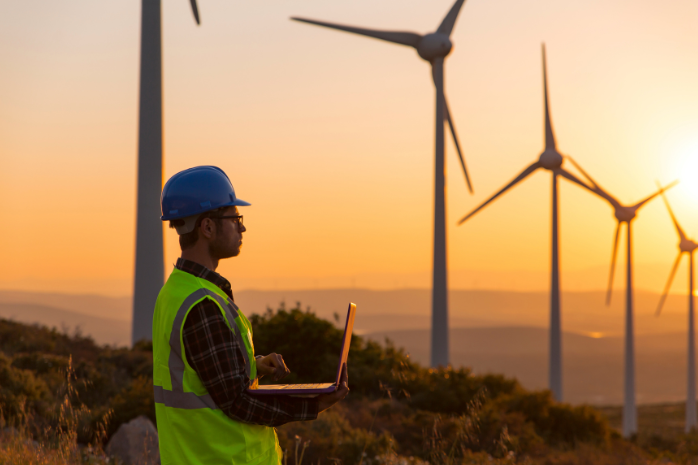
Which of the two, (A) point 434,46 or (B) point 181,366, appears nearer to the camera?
(B) point 181,366

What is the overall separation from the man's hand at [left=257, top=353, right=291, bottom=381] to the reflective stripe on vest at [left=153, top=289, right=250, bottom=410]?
0.57m

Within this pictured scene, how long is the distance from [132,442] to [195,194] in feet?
26.1

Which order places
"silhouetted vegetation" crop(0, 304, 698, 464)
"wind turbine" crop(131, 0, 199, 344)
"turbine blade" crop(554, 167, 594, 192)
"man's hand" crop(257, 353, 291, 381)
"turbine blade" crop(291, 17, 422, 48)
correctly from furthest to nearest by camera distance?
"turbine blade" crop(554, 167, 594, 192)
"turbine blade" crop(291, 17, 422, 48)
"wind turbine" crop(131, 0, 199, 344)
"silhouetted vegetation" crop(0, 304, 698, 464)
"man's hand" crop(257, 353, 291, 381)

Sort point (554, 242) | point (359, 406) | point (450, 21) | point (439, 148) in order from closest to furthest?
point (359, 406)
point (439, 148)
point (450, 21)
point (554, 242)

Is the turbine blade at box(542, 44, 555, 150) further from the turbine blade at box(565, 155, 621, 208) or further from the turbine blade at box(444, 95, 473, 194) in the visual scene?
the turbine blade at box(444, 95, 473, 194)

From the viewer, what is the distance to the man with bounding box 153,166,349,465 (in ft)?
10.8

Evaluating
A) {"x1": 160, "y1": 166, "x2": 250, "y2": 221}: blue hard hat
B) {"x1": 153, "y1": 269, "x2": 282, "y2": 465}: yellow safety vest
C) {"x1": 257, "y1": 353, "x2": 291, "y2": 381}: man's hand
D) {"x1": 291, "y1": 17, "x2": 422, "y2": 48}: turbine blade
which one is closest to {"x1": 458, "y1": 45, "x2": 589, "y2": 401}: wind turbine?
{"x1": 291, "y1": 17, "x2": 422, "y2": 48}: turbine blade

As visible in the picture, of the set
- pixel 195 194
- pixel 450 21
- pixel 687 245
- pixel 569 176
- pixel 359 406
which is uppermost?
pixel 450 21

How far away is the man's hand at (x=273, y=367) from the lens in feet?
13.0

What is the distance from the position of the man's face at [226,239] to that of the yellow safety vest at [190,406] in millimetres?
248

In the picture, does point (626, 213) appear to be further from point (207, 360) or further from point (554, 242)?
point (207, 360)


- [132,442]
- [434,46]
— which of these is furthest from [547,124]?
[132,442]

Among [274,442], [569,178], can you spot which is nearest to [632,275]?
[569,178]

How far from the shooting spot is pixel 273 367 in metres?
3.99
